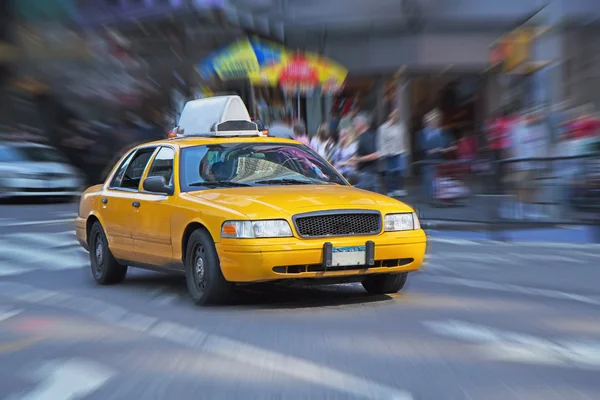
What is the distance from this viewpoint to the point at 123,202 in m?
10.4

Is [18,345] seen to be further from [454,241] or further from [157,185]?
[454,241]

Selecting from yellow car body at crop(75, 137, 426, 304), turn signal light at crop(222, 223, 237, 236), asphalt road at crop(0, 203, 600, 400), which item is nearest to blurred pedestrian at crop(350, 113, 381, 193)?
asphalt road at crop(0, 203, 600, 400)

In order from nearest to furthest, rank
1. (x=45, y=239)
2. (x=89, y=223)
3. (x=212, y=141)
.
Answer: (x=212, y=141) → (x=89, y=223) → (x=45, y=239)

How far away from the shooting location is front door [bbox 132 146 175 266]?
947 centimetres

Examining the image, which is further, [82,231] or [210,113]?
[210,113]

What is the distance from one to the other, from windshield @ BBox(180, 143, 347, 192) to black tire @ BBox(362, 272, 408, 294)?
38.0 inches

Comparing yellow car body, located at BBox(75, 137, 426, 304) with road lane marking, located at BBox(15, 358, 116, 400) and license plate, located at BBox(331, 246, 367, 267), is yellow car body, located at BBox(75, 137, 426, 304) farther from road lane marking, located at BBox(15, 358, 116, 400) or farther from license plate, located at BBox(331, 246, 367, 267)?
road lane marking, located at BBox(15, 358, 116, 400)

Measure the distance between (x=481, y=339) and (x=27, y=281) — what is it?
5.46m

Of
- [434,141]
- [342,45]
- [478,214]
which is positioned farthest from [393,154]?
[342,45]

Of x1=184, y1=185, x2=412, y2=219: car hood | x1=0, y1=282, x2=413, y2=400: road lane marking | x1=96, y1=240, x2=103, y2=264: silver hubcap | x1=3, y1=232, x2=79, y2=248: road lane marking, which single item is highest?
x1=184, y1=185, x2=412, y2=219: car hood

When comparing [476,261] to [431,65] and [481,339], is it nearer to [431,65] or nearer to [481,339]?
[481,339]

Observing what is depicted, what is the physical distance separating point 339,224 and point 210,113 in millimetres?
12584

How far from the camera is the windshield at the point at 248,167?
9.56m

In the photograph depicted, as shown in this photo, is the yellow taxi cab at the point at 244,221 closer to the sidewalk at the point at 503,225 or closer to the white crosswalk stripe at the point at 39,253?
the white crosswalk stripe at the point at 39,253
